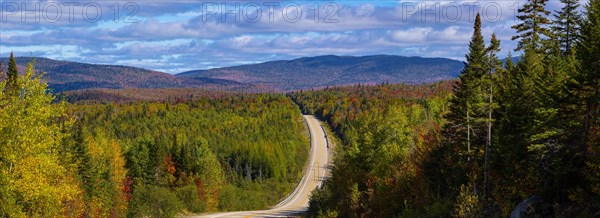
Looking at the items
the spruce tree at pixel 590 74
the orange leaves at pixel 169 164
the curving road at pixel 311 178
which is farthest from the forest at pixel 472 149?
the curving road at pixel 311 178

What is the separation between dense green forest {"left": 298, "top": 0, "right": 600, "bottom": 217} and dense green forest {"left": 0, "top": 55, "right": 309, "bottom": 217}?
22543 millimetres

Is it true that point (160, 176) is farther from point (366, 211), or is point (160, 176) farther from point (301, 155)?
point (301, 155)

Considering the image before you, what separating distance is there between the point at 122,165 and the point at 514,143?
82.2m

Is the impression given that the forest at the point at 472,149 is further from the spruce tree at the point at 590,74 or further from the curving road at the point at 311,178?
the curving road at the point at 311,178

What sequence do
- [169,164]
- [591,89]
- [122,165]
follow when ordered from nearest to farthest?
[591,89] → [122,165] → [169,164]

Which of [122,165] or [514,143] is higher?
[514,143]

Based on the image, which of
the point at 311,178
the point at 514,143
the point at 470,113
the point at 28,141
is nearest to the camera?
the point at 28,141

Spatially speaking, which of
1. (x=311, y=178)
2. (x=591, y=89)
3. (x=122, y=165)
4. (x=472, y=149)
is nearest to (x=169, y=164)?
(x=122, y=165)

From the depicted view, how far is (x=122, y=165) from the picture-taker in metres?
105

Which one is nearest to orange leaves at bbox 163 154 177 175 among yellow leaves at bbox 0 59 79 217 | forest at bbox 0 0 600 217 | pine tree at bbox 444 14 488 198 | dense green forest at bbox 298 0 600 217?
forest at bbox 0 0 600 217

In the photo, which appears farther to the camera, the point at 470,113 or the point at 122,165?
the point at 122,165

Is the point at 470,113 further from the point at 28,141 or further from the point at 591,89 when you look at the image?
the point at 28,141

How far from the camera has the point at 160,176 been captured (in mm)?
106438

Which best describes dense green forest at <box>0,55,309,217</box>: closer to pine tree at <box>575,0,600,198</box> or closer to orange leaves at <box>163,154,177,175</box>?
orange leaves at <box>163,154,177,175</box>
